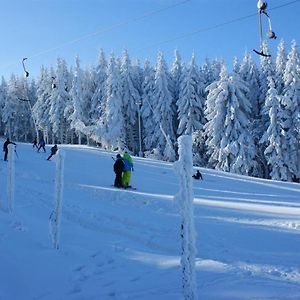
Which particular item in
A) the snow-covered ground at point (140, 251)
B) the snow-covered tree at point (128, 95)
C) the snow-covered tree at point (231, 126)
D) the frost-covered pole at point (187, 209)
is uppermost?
the snow-covered tree at point (128, 95)

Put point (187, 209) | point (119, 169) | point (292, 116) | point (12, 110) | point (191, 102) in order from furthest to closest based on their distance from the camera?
point (12, 110) → point (191, 102) → point (292, 116) → point (119, 169) → point (187, 209)

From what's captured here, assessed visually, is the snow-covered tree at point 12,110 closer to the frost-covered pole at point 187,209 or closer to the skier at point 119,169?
the skier at point 119,169

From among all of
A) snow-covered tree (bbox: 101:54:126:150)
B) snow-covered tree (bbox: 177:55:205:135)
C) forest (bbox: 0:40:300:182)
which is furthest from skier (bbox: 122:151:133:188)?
snow-covered tree (bbox: 101:54:126:150)

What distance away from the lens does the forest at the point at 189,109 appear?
43.4m

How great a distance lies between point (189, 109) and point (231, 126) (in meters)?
10.8

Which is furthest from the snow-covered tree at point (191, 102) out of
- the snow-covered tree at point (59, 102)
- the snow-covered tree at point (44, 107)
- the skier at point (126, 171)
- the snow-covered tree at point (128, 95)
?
the skier at point (126, 171)

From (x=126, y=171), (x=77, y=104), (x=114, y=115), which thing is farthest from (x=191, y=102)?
(x=126, y=171)

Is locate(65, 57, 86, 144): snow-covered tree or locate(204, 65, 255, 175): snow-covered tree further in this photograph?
locate(65, 57, 86, 144): snow-covered tree

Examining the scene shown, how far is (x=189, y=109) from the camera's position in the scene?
176ft

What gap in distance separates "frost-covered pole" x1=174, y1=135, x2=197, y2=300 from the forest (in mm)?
26521

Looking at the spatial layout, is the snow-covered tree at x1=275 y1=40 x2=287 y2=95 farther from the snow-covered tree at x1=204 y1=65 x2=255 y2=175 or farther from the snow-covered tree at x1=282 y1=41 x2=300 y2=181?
the snow-covered tree at x1=204 y1=65 x2=255 y2=175

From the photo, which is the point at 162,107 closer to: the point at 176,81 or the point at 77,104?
the point at 176,81

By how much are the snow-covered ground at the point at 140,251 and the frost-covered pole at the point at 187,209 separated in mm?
215

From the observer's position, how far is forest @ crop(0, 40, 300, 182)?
142 feet
